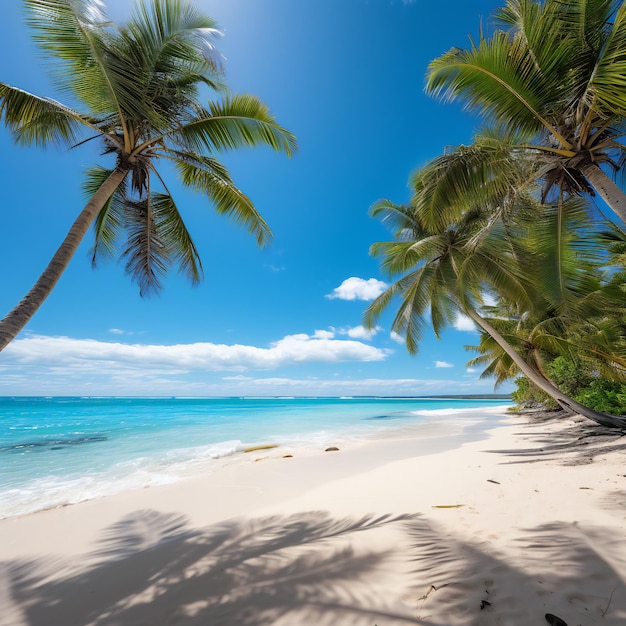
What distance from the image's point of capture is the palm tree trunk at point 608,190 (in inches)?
163

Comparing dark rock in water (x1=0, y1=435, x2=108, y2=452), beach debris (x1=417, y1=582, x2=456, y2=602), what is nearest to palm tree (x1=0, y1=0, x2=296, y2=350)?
beach debris (x1=417, y1=582, x2=456, y2=602)

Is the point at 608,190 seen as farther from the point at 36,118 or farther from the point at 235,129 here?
the point at 36,118

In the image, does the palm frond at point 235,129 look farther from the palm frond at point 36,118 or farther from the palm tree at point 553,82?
the palm tree at point 553,82

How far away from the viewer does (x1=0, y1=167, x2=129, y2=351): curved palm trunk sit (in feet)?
11.0

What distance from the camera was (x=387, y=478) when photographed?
600cm

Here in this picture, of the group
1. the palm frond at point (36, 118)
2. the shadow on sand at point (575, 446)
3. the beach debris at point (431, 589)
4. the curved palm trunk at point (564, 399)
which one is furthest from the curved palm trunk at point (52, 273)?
the curved palm trunk at point (564, 399)

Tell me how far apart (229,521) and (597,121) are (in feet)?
25.7

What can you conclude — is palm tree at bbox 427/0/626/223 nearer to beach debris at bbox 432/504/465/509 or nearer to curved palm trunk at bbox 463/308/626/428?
beach debris at bbox 432/504/465/509

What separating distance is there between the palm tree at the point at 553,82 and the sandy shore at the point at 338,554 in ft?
14.1

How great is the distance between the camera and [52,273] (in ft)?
12.8

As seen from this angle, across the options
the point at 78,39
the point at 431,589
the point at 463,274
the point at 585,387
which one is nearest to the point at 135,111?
the point at 78,39

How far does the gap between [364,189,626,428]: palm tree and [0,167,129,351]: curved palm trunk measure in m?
6.53

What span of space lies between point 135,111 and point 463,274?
32.8ft

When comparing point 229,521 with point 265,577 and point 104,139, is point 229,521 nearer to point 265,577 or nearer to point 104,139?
point 265,577
